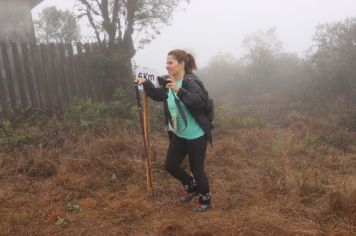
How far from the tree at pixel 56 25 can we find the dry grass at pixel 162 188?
296 inches

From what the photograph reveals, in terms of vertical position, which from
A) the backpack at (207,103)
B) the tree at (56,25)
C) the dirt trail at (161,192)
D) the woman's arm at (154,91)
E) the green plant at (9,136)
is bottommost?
the dirt trail at (161,192)

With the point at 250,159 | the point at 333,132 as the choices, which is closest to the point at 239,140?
the point at 250,159

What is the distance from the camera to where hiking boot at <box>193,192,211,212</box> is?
14.2 ft

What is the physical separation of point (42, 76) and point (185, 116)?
193 inches

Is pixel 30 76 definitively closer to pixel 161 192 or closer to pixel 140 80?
pixel 161 192

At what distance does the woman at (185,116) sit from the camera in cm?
392

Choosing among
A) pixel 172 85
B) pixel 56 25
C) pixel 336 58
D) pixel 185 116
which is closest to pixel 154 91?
pixel 172 85

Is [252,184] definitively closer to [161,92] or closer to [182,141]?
[182,141]

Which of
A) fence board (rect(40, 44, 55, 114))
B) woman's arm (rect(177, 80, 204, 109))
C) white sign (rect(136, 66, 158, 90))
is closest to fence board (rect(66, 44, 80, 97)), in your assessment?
fence board (rect(40, 44, 55, 114))

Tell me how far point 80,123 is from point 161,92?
3.28 meters

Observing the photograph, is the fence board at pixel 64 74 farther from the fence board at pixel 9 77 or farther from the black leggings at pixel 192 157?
the black leggings at pixel 192 157

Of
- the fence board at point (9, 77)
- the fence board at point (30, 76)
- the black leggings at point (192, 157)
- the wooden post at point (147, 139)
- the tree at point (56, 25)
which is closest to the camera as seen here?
the black leggings at point (192, 157)

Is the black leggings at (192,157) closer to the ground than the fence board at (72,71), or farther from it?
closer to the ground

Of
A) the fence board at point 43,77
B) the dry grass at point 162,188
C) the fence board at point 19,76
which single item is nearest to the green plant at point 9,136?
the dry grass at point 162,188
